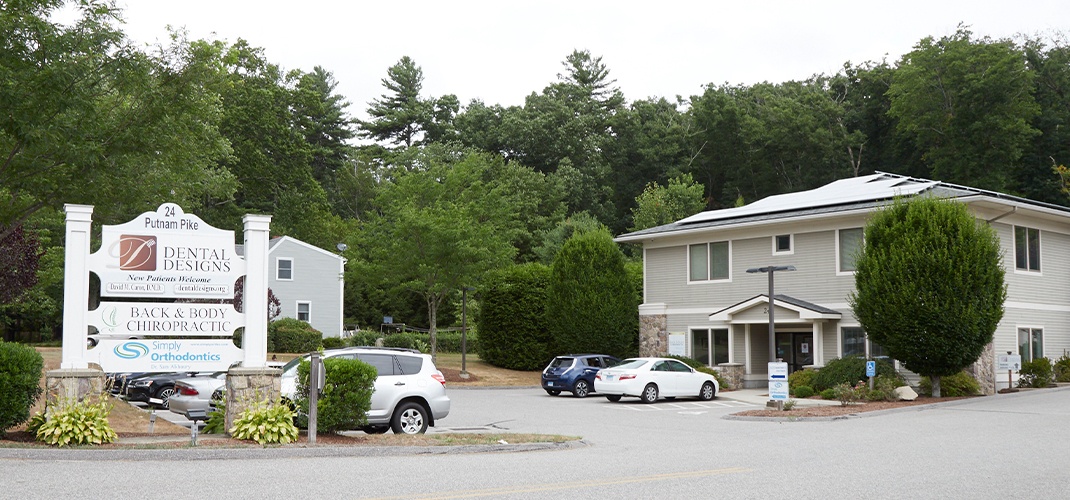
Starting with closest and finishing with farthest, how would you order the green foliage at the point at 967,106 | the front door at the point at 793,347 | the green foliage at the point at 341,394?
the green foliage at the point at 341,394, the front door at the point at 793,347, the green foliage at the point at 967,106

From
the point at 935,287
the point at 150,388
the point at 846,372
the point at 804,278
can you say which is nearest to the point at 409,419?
the point at 150,388

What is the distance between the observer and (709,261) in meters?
33.6

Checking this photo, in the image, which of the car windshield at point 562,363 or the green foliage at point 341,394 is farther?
the car windshield at point 562,363

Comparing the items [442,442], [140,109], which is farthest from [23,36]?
[442,442]

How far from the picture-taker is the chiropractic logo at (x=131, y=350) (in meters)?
14.3

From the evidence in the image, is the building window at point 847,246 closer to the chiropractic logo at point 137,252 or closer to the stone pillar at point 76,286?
the chiropractic logo at point 137,252

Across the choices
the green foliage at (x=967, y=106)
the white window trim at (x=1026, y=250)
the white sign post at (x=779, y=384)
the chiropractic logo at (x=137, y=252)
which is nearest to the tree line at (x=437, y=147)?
the green foliage at (x=967, y=106)

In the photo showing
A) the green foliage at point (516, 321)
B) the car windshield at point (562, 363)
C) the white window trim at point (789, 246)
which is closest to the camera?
the car windshield at point (562, 363)

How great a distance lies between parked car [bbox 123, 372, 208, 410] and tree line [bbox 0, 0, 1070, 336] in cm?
442

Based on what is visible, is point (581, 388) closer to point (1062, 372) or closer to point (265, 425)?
point (1062, 372)

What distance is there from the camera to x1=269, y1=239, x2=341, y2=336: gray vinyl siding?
4903 centimetres

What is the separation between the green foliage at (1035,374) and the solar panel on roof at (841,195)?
20.3 ft

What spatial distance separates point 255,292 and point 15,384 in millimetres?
3621

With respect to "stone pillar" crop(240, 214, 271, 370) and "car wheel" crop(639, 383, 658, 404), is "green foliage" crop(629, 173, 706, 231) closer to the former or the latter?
"car wheel" crop(639, 383, 658, 404)
